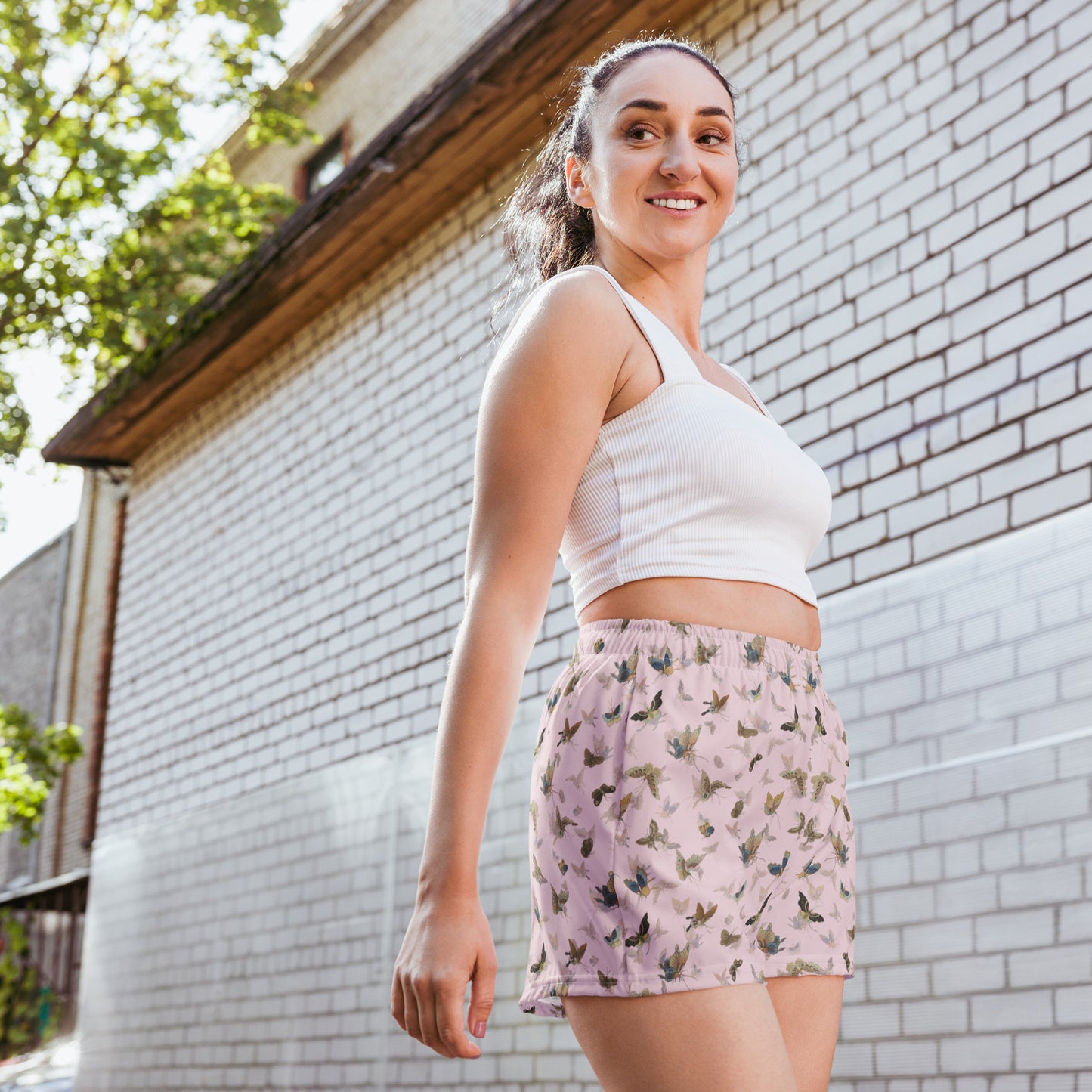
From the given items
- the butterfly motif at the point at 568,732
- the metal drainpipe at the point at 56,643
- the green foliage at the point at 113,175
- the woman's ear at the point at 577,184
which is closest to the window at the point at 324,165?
the green foliage at the point at 113,175

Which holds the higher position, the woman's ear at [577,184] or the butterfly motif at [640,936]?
the woman's ear at [577,184]

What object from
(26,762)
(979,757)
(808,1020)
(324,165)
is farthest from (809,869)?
(324,165)

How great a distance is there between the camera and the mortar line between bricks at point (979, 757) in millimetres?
3850

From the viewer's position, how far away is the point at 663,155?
76.4 inches

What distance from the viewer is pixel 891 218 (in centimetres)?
489

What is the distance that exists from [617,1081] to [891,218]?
12.9 ft

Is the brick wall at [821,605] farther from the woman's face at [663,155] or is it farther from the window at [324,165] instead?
the window at [324,165]

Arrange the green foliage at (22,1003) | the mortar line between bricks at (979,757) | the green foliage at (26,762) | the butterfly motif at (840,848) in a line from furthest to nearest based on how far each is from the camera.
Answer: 1. the green foliage at (22,1003)
2. the green foliage at (26,762)
3. the mortar line between bricks at (979,757)
4. the butterfly motif at (840,848)

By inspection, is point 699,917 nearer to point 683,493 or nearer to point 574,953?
point 574,953

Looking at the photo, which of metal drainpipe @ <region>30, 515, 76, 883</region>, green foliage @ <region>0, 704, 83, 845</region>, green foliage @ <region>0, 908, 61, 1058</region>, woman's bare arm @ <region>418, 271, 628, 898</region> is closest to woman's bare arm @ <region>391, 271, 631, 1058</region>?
woman's bare arm @ <region>418, 271, 628, 898</region>

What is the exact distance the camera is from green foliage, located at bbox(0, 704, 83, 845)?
1145 centimetres

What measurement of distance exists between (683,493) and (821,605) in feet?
10.6

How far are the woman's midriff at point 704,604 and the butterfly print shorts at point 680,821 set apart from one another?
0.05ft

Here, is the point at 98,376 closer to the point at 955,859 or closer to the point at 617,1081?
the point at 955,859
